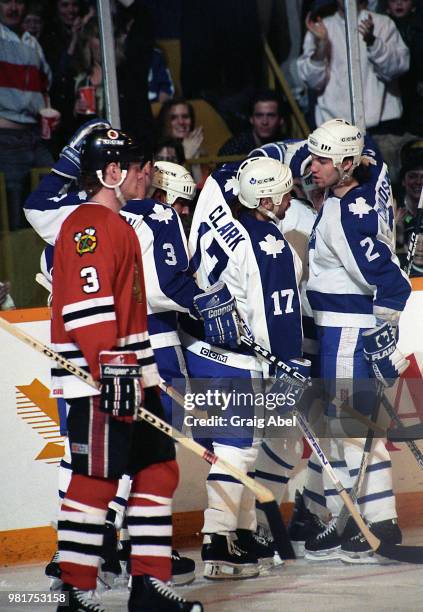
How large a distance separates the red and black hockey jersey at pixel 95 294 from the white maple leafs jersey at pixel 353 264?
1.08 m

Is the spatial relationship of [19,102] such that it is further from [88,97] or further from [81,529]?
[81,529]

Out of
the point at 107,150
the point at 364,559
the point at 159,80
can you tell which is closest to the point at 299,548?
the point at 364,559

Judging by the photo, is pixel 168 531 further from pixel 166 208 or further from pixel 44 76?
pixel 44 76

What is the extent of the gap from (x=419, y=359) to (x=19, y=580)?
1783mm

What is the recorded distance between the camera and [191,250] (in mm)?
4238

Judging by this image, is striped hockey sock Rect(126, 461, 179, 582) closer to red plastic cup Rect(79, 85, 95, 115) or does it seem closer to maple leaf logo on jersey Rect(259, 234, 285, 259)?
maple leaf logo on jersey Rect(259, 234, 285, 259)

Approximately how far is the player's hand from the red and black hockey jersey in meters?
2.59

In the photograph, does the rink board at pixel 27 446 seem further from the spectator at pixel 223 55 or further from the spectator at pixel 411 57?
A: the spectator at pixel 411 57

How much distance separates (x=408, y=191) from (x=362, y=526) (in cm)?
185

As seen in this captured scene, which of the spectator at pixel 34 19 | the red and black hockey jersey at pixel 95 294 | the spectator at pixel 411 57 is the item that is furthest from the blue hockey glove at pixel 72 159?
the spectator at pixel 411 57

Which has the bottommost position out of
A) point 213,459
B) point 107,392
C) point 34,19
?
point 213,459

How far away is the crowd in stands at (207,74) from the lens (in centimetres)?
496

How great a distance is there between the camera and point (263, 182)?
3994mm

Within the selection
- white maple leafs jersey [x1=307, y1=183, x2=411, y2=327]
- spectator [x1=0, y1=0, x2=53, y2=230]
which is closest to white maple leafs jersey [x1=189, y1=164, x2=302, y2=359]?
white maple leafs jersey [x1=307, y1=183, x2=411, y2=327]
